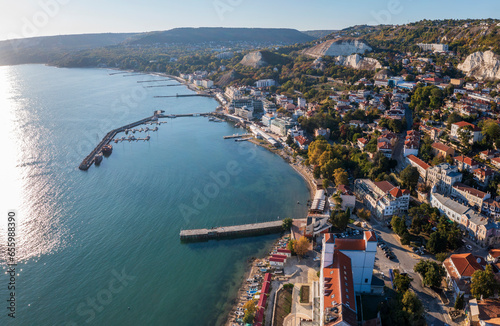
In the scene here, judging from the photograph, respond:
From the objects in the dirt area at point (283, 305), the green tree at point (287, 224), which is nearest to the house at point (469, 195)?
the green tree at point (287, 224)

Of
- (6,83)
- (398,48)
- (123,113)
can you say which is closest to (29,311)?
(123,113)

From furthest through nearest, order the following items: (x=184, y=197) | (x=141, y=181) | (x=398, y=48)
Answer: (x=398, y=48), (x=141, y=181), (x=184, y=197)

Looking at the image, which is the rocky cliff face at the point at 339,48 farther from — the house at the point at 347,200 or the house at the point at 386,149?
the house at the point at 347,200

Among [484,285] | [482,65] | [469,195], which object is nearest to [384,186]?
[469,195]

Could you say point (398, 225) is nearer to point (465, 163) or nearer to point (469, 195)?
point (469, 195)

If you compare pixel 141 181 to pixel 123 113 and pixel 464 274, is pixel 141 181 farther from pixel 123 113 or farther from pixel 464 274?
pixel 123 113

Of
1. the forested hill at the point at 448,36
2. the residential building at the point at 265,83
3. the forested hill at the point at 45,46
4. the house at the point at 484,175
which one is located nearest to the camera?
the house at the point at 484,175
